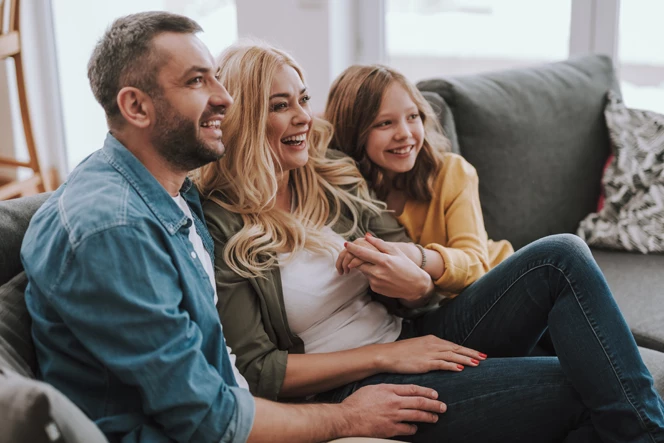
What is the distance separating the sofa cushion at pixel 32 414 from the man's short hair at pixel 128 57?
494 millimetres

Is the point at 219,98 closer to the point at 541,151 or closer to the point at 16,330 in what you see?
the point at 16,330

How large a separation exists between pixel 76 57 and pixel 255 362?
332 centimetres

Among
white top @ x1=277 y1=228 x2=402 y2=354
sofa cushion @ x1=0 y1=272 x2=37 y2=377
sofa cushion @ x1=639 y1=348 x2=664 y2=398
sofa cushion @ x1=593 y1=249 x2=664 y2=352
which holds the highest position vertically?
sofa cushion @ x1=0 y1=272 x2=37 y2=377

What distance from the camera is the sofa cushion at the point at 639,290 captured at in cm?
184

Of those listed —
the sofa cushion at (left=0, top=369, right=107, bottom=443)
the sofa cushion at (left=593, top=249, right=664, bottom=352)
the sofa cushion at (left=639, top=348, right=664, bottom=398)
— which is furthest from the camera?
the sofa cushion at (left=593, top=249, right=664, bottom=352)

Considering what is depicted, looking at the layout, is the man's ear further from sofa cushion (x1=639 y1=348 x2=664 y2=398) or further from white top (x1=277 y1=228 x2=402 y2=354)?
sofa cushion (x1=639 y1=348 x2=664 y2=398)

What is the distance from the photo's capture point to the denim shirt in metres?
1.04

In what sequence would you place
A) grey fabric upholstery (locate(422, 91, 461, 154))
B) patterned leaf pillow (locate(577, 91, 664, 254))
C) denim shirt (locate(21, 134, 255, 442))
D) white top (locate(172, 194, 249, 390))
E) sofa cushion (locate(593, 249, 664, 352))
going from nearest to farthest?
denim shirt (locate(21, 134, 255, 442)), white top (locate(172, 194, 249, 390)), sofa cushion (locate(593, 249, 664, 352)), grey fabric upholstery (locate(422, 91, 461, 154)), patterned leaf pillow (locate(577, 91, 664, 254))

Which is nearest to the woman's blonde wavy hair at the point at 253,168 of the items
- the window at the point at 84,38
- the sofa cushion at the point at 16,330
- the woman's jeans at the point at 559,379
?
the woman's jeans at the point at 559,379

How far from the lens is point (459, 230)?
1770 mm

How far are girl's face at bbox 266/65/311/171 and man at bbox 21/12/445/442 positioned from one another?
0.87ft

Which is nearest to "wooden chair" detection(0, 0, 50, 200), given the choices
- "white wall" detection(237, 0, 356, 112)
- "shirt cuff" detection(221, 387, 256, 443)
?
"white wall" detection(237, 0, 356, 112)

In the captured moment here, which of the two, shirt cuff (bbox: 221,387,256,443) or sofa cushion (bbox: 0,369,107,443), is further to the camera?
shirt cuff (bbox: 221,387,256,443)

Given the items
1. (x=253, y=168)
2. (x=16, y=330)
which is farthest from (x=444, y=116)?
(x=16, y=330)
